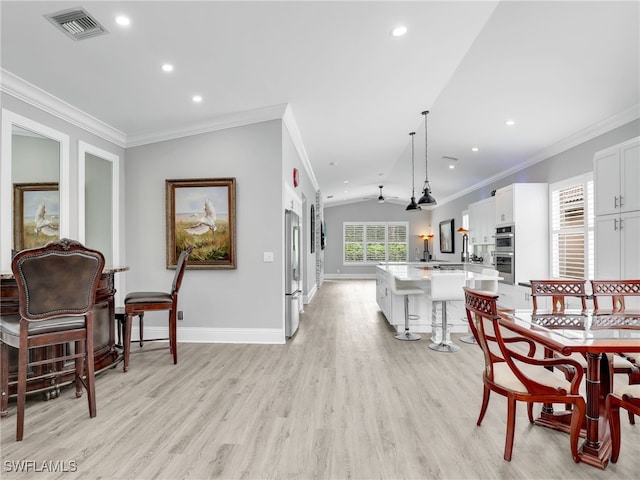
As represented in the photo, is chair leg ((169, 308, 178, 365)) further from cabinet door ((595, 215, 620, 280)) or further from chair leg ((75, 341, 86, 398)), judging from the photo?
cabinet door ((595, 215, 620, 280))

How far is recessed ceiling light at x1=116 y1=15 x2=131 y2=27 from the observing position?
99.6 inches

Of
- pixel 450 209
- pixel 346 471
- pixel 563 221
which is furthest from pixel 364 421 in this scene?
pixel 450 209

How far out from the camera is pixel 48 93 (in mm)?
3459

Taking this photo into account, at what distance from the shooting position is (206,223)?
4.58 metres

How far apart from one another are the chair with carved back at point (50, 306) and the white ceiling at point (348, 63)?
1.59 m

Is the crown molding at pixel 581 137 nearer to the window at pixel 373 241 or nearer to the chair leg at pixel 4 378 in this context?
the chair leg at pixel 4 378

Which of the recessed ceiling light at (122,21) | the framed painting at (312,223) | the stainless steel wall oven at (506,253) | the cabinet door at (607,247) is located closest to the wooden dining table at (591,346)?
the cabinet door at (607,247)

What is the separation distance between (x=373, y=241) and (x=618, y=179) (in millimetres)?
10627

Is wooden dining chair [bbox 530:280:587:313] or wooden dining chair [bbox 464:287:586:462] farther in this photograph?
wooden dining chair [bbox 530:280:587:313]

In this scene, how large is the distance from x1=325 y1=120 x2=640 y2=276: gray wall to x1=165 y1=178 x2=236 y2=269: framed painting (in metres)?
4.55

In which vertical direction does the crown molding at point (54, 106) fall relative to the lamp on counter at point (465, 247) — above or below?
above

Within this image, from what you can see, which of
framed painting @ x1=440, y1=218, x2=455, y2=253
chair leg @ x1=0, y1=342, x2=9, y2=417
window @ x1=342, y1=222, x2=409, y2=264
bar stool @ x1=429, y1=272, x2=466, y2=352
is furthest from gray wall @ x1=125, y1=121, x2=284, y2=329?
window @ x1=342, y1=222, x2=409, y2=264

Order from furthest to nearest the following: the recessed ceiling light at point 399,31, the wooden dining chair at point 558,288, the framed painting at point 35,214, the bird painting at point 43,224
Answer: the bird painting at point 43,224 → the framed painting at point 35,214 → the recessed ceiling light at point 399,31 → the wooden dining chair at point 558,288

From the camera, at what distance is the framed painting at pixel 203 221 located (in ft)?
14.9
